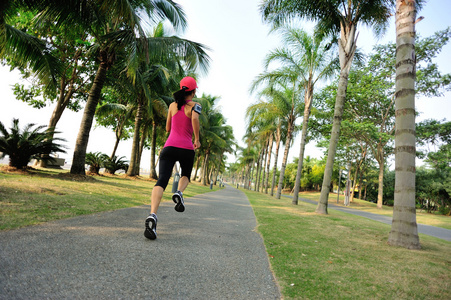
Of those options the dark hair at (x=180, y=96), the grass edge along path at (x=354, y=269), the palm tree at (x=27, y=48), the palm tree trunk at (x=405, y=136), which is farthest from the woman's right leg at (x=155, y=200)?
the palm tree at (x=27, y=48)

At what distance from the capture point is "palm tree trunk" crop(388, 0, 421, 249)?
174 inches

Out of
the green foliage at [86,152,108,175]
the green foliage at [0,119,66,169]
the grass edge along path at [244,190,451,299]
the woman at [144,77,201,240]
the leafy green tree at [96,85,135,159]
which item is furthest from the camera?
the leafy green tree at [96,85,135,159]

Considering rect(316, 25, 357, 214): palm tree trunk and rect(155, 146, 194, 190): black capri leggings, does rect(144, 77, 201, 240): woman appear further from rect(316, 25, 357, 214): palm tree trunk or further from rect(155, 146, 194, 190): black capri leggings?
rect(316, 25, 357, 214): palm tree trunk

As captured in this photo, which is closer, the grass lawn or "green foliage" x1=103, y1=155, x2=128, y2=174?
the grass lawn

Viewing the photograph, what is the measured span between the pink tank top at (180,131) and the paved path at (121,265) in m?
1.26

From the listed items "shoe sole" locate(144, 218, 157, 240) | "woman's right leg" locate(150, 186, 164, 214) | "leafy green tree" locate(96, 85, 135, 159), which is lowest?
"shoe sole" locate(144, 218, 157, 240)

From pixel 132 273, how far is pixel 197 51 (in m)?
10.3

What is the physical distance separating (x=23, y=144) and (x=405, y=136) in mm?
11775

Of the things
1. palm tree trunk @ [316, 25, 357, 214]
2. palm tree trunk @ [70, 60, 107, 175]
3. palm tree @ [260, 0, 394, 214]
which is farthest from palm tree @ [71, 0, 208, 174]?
palm tree trunk @ [316, 25, 357, 214]

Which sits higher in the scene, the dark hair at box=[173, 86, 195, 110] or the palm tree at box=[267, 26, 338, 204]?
the palm tree at box=[267, 26, 338, 204]

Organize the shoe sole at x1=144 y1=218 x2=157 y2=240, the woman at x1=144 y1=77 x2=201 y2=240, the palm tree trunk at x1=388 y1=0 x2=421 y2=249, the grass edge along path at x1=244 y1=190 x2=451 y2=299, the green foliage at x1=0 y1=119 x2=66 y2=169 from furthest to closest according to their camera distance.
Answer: the green foliage at x1=0 y1=119 x2=66 y2=169 → the palm tree trunk at x1=388 y1=0 x2=421 y2=249 → the woman at x1=144 y1=77 x2=201 y2=240 → the shoe sole at x1=144 y1=218 x2=157 y2=240 → the grass edge along path at x1=244 y1=190 x2=451 y2=299

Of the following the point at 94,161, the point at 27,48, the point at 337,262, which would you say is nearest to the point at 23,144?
the point at 27,48

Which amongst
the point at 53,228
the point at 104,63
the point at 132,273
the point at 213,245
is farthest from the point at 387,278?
the point at 104,63

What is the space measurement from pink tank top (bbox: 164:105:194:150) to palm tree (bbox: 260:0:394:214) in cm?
703
